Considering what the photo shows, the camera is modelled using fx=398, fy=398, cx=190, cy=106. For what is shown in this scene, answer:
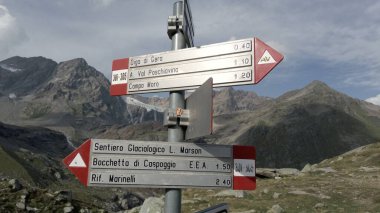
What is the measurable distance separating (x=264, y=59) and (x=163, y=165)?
7.71 feet

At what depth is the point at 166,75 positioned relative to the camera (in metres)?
7.12

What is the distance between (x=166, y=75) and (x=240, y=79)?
4.58ft

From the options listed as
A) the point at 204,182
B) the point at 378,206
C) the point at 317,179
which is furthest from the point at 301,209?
the point at 204,182

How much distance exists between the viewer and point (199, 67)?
22.4ft

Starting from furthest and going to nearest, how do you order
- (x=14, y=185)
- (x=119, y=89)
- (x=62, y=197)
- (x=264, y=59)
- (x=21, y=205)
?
(x=62, y=197)
(x=14, y=185)
(x=21, y=205)
(x=119, y=89)
(x=264, y=59)

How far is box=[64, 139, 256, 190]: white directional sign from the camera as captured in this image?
20.7ft

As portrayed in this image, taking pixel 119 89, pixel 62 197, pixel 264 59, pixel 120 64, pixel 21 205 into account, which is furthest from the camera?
pixel 62 197

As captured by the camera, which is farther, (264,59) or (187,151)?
(187,151)

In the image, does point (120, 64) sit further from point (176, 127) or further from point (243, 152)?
point (243, 152)

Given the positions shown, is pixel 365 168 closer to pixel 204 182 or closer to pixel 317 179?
pixel 317 179

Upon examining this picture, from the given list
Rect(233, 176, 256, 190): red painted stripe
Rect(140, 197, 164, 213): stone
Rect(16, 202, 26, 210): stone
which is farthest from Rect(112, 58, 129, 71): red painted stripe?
Rect(140, 197, 164, 213): stone

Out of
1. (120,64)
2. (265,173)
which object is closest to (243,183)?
(120,64)

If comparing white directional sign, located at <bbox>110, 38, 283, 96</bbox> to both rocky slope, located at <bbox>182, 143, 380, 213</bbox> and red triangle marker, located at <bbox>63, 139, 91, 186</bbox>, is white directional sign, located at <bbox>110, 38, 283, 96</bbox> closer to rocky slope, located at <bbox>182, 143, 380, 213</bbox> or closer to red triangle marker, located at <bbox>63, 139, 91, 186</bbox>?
red triangle marker, located at <bbox>63, 139, 91, 186</bbox>

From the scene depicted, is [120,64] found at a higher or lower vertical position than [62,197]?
higher
